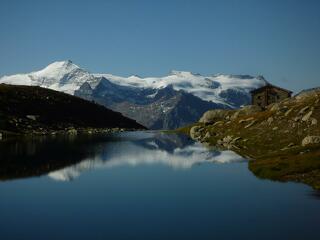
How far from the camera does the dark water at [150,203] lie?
47.7 m

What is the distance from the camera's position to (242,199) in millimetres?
64000

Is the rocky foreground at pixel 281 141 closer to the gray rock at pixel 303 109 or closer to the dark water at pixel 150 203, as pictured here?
the gray rock at pixel 303 109

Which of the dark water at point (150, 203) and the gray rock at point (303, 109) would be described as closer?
the dark water at point (150, 203)

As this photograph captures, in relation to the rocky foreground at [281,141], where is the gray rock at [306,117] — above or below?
above

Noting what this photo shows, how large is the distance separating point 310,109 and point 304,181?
59688 millimetres

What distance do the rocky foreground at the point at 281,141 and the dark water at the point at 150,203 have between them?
4.44 meters

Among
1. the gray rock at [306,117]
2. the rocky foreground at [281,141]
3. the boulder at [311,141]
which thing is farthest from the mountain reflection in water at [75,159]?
the gray rock at [306,117]

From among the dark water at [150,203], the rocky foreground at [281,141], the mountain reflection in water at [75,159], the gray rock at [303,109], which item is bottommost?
the dark water at [150,203]

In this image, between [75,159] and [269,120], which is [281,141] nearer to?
[269,120]

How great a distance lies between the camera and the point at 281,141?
385 feet

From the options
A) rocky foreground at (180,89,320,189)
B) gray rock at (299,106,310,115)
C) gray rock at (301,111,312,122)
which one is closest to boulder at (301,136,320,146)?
rocky foreground at (180,89,320,189)

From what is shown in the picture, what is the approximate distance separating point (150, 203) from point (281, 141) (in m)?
64.1

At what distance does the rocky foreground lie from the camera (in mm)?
78562

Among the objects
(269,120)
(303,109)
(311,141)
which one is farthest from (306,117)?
(311,141)
